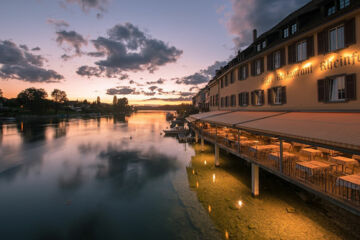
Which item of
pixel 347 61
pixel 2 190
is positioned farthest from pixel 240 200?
pixel 2 190

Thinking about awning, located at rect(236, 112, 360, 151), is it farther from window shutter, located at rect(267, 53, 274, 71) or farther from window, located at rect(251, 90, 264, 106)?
window, located at rect(251, 90, 264, 106)

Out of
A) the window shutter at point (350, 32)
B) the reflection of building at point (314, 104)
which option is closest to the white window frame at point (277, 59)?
the reflection of building at point (314, 104)

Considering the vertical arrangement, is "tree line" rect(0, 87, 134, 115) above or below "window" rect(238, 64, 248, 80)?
above

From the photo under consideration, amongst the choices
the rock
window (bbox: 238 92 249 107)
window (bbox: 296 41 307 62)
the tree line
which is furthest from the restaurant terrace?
the tree line

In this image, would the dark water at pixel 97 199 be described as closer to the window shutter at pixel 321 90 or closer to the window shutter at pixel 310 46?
the window shutter at pixel 321 90

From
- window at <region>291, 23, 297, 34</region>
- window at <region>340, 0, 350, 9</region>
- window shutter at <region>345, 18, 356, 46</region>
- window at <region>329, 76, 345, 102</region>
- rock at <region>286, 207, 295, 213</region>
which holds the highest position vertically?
window at <region>291, 23, 297, 34</region>

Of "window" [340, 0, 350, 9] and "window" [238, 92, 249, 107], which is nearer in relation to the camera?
"window" [340, 0, 350, 9]

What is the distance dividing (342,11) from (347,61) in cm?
281

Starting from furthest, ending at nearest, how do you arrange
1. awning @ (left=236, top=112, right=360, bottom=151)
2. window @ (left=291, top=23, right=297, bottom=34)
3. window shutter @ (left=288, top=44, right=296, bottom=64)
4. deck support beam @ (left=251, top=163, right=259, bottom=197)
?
window @ (left=291, top=23, right=297, bottom=34), window shutter @ (left=288, top=44, right=296, bottom=64), deck support beam @ (left=251, top=163, right=259, bottom=197), awning @ (left=236, top=112, right=360, bottom=151)

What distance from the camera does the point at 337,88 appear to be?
1089cm

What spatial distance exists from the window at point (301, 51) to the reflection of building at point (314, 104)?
0.22 feet

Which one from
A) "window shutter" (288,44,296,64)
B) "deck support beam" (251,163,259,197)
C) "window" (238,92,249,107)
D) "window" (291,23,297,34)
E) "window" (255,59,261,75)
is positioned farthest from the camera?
"window" (238,92,249,107)

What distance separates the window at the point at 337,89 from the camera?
417 inches

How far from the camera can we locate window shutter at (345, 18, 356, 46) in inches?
386
